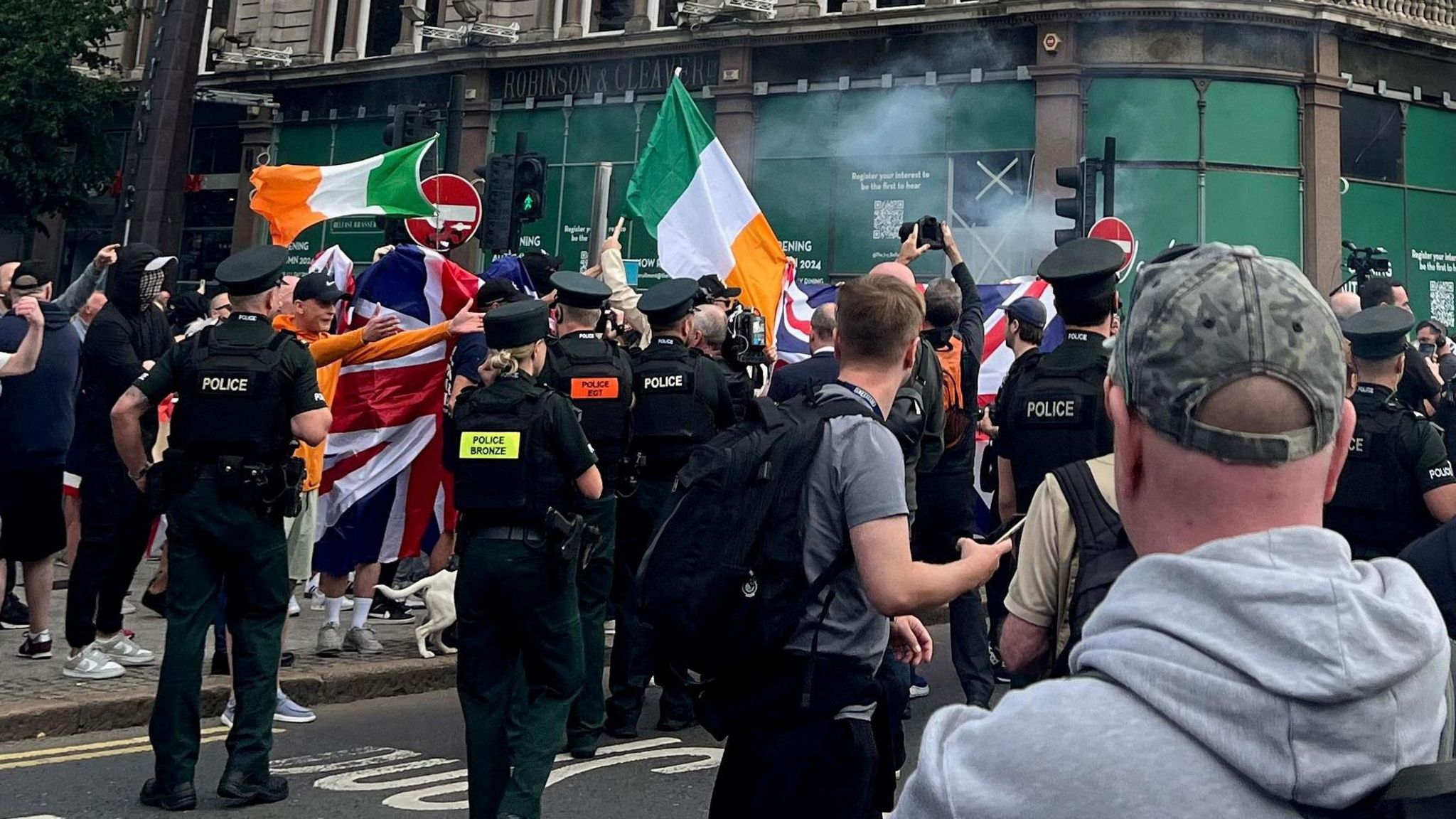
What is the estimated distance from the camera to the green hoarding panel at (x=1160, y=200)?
22078mm

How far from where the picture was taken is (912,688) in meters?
8.47

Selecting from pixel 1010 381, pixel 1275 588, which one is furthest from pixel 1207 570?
pixel 1010 381

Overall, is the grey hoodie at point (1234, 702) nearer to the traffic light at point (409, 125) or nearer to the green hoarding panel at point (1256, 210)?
the traffic light at point (409, 125)

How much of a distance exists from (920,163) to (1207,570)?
2240 cm

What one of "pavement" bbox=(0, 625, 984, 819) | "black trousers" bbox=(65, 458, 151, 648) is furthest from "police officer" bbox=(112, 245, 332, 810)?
"black trousers" bbox=(65, 458, 151, 648)

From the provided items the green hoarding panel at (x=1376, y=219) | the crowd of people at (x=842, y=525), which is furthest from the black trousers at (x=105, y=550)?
the green hoarding panel at (x=1376, y=219)

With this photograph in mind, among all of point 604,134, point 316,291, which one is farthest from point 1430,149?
point 316,291

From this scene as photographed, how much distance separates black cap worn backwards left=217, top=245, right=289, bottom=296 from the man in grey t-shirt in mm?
3280

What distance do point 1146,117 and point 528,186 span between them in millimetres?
9393

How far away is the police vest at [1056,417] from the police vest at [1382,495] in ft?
2.80

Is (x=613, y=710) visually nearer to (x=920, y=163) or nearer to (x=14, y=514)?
(x=14, y=514)

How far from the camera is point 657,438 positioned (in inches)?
303

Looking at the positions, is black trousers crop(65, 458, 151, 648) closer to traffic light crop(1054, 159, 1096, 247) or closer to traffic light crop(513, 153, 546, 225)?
traffic light crop(513, 153, 546, 225)

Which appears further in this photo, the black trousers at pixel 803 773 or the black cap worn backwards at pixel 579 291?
the black cap worn backwards at pixel 579 291
